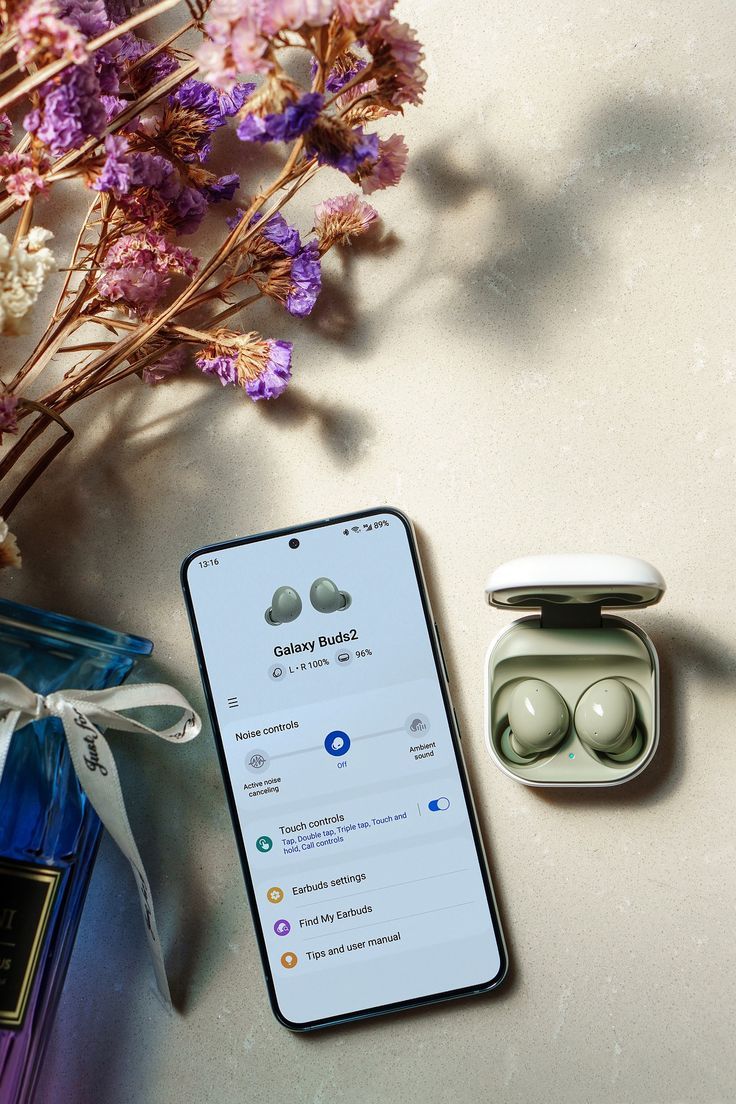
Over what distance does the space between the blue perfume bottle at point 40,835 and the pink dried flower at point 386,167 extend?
32 cm

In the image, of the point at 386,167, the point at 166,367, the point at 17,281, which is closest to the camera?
the point at 17,281

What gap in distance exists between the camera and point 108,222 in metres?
0.57

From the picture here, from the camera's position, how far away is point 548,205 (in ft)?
2.13

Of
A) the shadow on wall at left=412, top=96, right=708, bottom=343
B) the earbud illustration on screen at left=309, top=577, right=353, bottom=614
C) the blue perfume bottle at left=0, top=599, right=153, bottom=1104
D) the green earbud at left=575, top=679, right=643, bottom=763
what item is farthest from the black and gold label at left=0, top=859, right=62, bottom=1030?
the shadow on wall at left=412, top=96, right=708, bottom=343

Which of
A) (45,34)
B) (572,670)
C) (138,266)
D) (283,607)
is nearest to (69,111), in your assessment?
(45,34)

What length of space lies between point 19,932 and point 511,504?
1.31 feet

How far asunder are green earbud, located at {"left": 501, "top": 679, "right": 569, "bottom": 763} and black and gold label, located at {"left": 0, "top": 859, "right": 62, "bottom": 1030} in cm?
30

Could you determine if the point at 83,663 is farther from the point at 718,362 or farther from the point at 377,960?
the point at 718,362

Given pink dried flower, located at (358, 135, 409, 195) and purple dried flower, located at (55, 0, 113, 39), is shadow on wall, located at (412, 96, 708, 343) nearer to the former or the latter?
pink dried flower, located at (358, 135, 409, 195)

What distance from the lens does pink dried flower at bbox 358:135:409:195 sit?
1.81ft

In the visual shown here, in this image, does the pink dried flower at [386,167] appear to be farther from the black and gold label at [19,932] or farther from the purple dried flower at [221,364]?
the black and gold label at [19,932]

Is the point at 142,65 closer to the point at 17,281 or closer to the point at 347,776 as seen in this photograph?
the point at 17,281

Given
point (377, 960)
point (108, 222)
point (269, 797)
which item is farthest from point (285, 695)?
point (108, 222)

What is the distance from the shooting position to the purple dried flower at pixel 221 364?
614 millimetres
